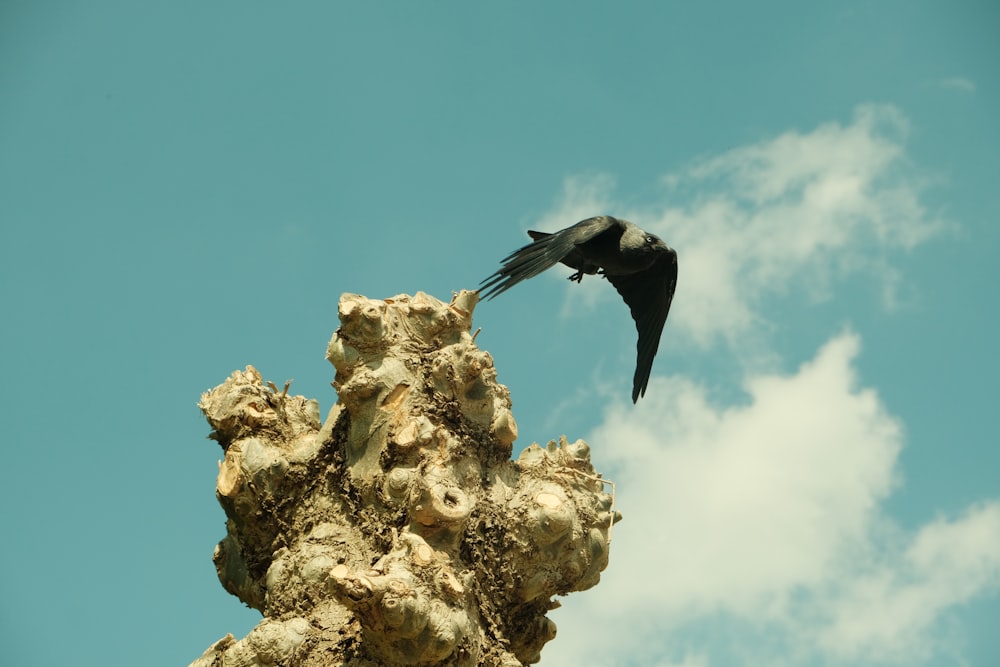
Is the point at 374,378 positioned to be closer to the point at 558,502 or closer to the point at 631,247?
the point at 558,502

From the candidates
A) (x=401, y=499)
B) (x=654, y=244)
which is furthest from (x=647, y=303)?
(x=401, y=499)

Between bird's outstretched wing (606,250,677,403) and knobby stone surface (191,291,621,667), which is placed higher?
bird's outstretched wing (606,250,677,403)

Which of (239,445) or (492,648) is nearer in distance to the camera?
(492,648)

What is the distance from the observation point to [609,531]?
33.0 ft

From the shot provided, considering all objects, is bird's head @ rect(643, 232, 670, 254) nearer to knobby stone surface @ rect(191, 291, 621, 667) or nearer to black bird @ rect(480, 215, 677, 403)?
black bird @ rect(480, 215, 677, 403)

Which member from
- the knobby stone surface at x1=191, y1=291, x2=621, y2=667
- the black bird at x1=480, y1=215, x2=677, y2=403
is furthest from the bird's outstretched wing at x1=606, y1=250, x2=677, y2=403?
the knobby stone surface at x1=191, y1=291, x2=621, y2=667

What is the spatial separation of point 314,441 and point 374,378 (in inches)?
31.5

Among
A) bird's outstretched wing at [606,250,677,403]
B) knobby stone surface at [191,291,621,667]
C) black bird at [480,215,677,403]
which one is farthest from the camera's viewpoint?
bird's outstretched wing at [606,250,677,403]

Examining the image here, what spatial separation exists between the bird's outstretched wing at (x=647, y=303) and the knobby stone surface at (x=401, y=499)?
1749 millimetres

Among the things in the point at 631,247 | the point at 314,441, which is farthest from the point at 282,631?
the point at 631,247

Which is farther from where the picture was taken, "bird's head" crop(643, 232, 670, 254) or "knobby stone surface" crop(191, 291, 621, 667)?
"bird's head" crop(643, 232, 670, 254)

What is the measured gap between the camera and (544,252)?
10195mm

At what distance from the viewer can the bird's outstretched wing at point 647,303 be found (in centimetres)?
1162

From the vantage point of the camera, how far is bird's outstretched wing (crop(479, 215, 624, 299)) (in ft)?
32.7
